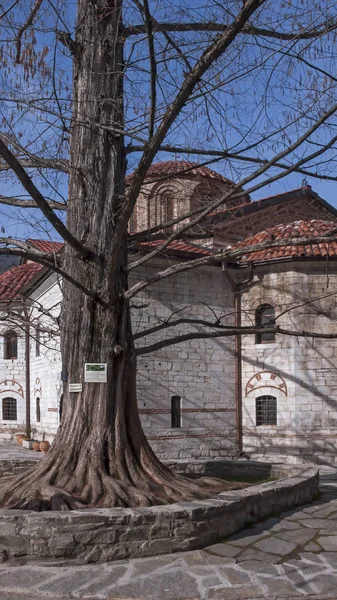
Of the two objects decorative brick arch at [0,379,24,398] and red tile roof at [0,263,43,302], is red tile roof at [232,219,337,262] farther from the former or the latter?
decorative brick arch at [0,379,24,398]

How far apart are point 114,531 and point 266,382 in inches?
369

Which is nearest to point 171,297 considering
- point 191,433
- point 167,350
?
point 167,350

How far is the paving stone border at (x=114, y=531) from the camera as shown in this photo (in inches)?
196

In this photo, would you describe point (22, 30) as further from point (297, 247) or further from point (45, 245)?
point (45, 245)

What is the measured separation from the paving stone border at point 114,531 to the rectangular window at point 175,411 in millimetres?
7637

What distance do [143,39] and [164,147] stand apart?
1.18 m

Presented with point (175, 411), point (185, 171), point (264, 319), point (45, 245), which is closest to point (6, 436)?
point (45, 245)

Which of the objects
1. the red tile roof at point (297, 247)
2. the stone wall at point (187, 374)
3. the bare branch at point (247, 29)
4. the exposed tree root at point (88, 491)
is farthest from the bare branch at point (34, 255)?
the red tile roof at point (297, 247)

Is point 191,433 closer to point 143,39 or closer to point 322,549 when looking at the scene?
point 322,549

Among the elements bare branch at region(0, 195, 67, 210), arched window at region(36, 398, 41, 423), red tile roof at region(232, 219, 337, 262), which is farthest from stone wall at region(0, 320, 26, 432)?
bare branch at region(0, 195, 67, 210)

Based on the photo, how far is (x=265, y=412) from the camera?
14.1 metres

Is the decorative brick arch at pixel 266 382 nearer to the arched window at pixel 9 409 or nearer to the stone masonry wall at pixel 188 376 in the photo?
the stone masonry wall at pixel 188 376

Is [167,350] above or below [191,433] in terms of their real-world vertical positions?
above

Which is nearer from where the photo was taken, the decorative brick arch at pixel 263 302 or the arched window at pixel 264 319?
the decorative brick arch at pixel 263 302
